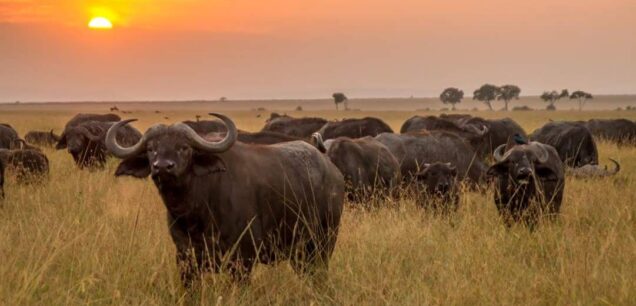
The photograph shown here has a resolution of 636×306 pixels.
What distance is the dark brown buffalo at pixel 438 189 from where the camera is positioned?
→ 10156mm

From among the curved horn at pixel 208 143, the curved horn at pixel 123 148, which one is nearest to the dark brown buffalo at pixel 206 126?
the curved horn at pixel 123 148

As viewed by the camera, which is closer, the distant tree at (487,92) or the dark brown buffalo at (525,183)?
the dark brown buffalo at (525,183)

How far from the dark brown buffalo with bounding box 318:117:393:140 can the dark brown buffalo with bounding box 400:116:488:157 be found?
851 millimetres

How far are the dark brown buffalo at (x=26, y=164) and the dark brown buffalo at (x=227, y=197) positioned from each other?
26.2ft

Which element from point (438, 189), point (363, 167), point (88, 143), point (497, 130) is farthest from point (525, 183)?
point (497, 130)

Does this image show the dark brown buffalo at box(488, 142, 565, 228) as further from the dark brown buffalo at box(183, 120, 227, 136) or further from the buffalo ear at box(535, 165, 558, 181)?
the dark brown buffalo at box(183, 120, 227, 136)

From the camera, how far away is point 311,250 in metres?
6.51

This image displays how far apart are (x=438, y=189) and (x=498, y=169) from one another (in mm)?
1192

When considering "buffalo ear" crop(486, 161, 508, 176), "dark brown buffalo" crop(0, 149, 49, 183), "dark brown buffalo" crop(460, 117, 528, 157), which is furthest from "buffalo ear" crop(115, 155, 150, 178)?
"dark brown buffalo" crop(460, 117, 528, 157)

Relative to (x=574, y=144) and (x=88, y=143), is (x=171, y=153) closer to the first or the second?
(x=88, y=143)

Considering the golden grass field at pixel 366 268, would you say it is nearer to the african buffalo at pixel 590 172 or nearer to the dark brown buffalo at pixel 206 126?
the african buffalo at pixel 590 172

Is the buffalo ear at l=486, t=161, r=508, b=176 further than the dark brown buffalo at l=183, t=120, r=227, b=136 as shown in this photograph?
No

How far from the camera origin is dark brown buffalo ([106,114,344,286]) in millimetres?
5379

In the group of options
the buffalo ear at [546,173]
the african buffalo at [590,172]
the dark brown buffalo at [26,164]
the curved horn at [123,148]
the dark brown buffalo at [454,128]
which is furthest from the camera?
the dark brown buffalo at [454,128]
